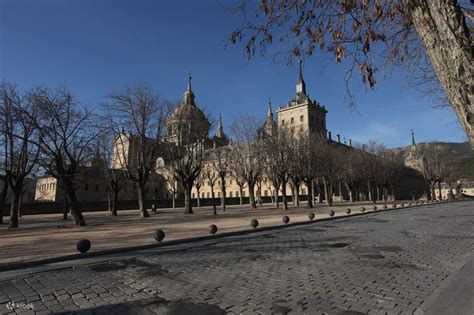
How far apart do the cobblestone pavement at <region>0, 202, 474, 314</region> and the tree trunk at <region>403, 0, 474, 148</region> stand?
3.52m

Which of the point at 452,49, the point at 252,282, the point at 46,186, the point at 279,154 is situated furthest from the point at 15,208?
the point at 46,186

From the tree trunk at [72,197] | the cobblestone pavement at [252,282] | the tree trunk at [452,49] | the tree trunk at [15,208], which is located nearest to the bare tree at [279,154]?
the tree trunk at [72,197]

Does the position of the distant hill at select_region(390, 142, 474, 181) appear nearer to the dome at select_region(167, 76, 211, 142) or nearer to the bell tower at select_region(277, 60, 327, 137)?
the bell tower at select_region(277, 60, 327, 137)

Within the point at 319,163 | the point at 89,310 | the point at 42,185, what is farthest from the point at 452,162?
the point at 42,185

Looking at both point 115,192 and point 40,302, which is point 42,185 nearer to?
point 115,192

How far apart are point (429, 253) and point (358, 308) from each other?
6.35 m

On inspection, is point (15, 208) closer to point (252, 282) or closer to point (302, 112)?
point (252, 282)

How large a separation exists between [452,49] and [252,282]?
217 inches

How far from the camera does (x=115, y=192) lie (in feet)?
124

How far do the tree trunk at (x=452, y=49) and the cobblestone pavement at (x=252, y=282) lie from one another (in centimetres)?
352

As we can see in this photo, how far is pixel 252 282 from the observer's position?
6727mm

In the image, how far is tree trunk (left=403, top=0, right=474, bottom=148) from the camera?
284 cm

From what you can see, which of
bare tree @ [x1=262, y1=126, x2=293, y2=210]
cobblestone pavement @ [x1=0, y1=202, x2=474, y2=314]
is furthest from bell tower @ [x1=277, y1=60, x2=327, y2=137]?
cobblestone pavement @ [x1=0, y1=202, x2=474, y2=314]

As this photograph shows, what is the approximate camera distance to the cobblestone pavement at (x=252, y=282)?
5.29 m
